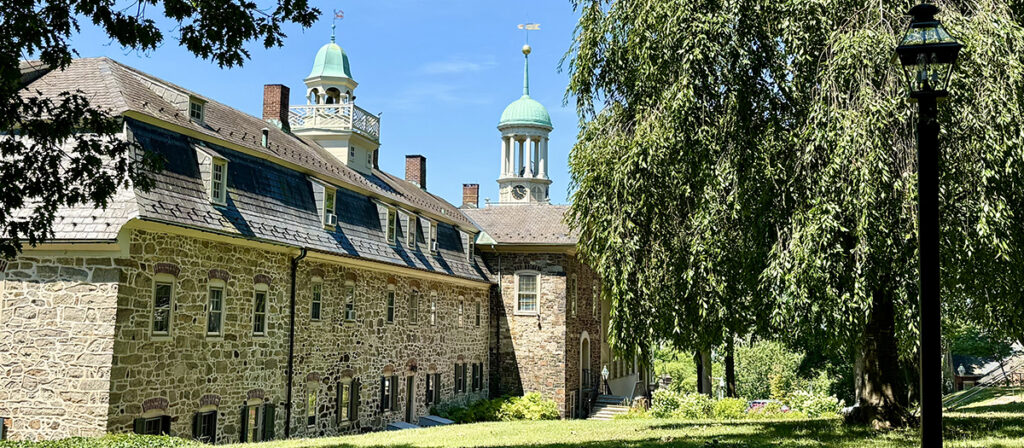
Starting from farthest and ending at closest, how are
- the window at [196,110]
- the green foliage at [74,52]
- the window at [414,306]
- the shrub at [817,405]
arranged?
the window at [414,306], the shrub at [817,405], the window at [196,110], the green foliage at [74,52]

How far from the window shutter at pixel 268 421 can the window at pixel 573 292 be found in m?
16.9

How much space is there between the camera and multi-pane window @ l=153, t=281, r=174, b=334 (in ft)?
51.4

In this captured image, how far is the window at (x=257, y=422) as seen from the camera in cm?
1842

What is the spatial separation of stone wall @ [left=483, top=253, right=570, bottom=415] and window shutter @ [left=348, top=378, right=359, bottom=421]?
35.7ft

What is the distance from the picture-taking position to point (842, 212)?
1070cm

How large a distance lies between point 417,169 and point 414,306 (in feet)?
42.0

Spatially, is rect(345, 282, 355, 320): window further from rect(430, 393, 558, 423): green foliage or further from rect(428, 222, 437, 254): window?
rect(430, 393, 558, 423): green foliage

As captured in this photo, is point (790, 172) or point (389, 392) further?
→ point (389, 392)

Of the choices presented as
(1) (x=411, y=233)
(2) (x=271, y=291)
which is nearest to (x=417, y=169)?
(1) (x=411, y=233)

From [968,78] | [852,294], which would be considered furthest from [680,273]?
[968,78]

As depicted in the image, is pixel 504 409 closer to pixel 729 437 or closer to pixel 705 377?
pixel 705 377

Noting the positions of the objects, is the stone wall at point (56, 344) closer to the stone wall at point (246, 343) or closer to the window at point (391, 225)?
the stone wall at point (246, 343)

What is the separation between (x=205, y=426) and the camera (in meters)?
17.2

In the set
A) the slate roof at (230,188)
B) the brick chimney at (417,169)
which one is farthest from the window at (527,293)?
the brick chimney at (417,169)
